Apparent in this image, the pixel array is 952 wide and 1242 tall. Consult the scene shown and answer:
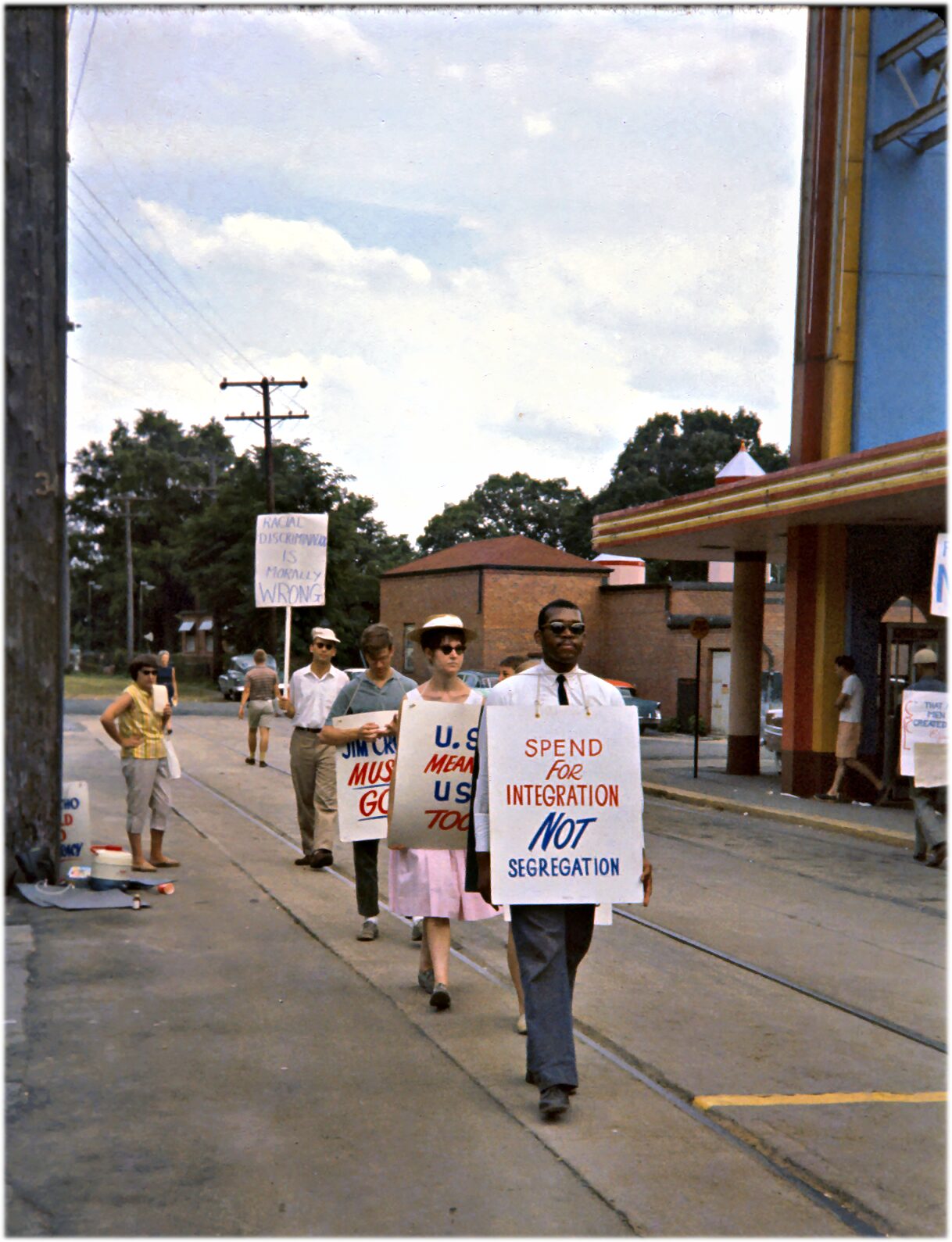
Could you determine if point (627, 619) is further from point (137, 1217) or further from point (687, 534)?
point (137, 1217)

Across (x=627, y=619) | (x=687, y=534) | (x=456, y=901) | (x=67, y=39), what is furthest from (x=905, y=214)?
(x=627, y=619)

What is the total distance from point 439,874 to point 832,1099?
2130 mm

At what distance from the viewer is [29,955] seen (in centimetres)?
760

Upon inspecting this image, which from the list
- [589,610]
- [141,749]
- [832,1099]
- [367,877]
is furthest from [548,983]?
[589,610]

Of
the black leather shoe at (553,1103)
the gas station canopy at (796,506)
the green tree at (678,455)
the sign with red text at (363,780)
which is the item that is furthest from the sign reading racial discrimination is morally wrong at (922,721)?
the green tree at (678,455)

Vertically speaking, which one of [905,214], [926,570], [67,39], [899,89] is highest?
[899,89]

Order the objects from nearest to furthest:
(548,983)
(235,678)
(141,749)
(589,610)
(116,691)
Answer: (548,983) → (141,749) → (235,678) → (589,610) → (116,691)

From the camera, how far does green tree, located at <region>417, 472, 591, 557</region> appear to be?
294 ft

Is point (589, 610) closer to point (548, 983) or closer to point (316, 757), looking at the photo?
point (316, 757)

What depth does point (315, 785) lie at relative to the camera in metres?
11.0

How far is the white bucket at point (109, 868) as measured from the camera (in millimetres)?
9664

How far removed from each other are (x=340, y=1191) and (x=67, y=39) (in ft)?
25.3

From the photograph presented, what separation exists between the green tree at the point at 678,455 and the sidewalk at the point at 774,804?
56605mm

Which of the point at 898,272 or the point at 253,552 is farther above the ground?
the point at 898,272
